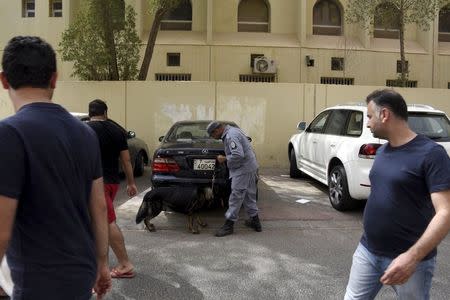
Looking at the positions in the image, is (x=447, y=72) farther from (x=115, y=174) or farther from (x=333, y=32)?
(x=115, y=174)

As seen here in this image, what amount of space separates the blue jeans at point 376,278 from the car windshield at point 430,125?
509 cm

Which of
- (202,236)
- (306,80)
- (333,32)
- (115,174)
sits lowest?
(202,236)

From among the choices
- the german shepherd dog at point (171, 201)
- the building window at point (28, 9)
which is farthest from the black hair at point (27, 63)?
the building window at point (28, 9)

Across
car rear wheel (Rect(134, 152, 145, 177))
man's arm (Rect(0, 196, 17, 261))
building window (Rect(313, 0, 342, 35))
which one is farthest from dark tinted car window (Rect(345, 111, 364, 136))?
building window (Rect(313, 0, 342, 35))

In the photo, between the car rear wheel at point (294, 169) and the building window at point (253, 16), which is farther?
the building window at point (253, 16)

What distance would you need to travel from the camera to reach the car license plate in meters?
7.54

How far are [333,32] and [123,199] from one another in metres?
15.0

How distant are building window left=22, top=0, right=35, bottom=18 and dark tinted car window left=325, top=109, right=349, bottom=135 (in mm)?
15463

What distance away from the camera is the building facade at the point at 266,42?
65.5 ft

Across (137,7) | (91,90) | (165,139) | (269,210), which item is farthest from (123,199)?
(137,7)

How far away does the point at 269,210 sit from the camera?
27.9 ft

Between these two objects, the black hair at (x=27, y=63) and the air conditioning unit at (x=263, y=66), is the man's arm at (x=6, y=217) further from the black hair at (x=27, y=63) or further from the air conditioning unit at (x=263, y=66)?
the air conditioning unit at (x=263, y=66)

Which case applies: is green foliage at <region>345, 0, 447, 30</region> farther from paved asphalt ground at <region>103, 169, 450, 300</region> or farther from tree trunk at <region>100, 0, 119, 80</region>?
paved asphalt ground at <region>103, 169, 450, 300</region>

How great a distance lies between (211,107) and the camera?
13.7 meters
